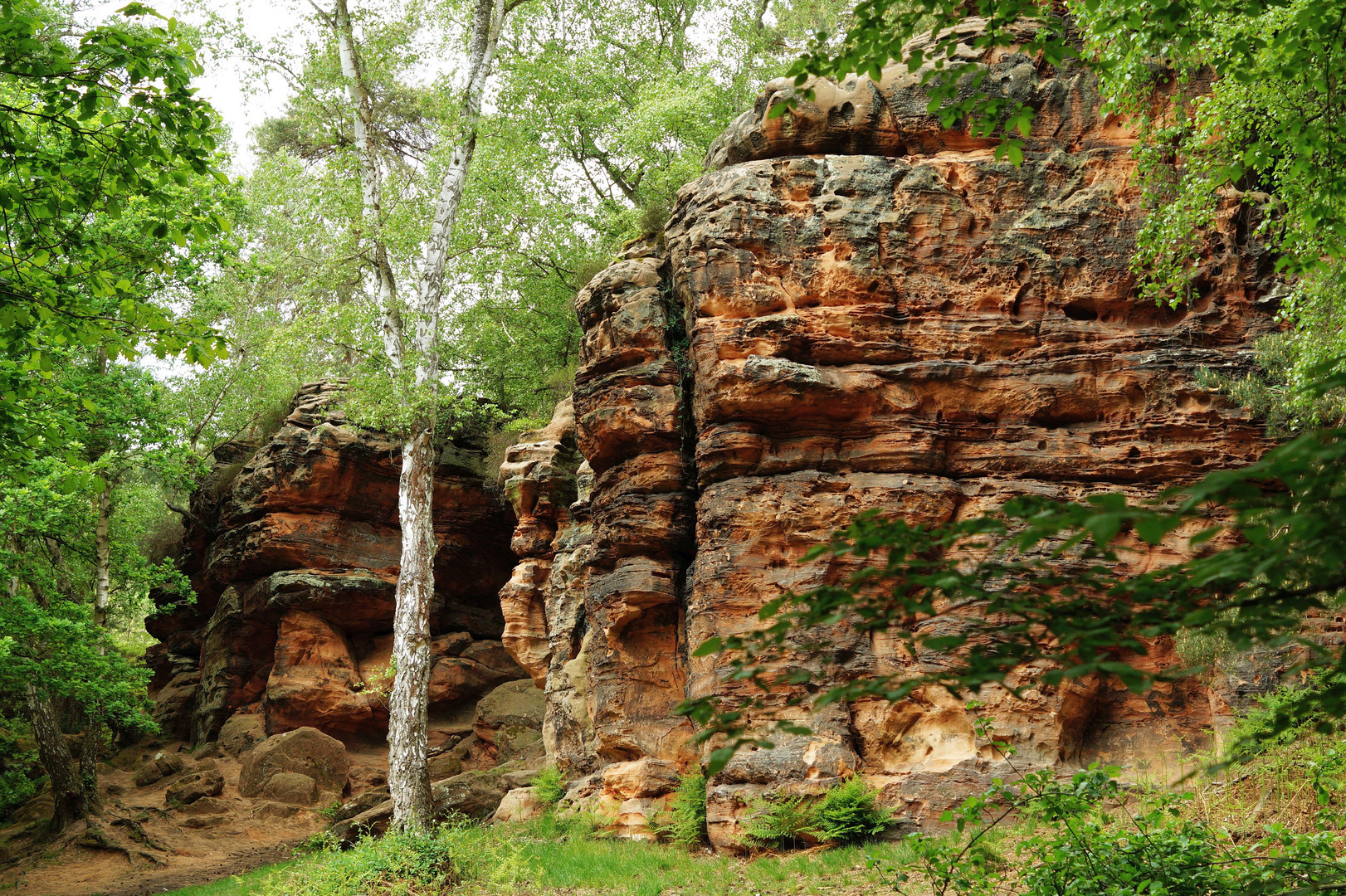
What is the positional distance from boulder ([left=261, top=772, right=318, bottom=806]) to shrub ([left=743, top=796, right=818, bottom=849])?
14.2 metres

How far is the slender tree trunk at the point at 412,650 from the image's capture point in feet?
45.7

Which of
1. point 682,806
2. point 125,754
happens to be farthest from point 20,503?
point 125,754

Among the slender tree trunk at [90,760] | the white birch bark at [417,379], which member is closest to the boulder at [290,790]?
the slender tree trunk at [90,760]

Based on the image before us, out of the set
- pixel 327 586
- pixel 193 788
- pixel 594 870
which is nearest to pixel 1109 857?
pixel 594 870

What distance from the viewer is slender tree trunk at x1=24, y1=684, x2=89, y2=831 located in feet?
61.6

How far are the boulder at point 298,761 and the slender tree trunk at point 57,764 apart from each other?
3.54 m

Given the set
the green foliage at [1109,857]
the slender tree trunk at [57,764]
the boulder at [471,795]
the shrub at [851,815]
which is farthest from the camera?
the slender tree trunk at [57,764]

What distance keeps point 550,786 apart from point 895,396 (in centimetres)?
932

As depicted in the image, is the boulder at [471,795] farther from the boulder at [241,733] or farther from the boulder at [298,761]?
the boulder at [241,733]

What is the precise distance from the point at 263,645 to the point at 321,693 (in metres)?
3.14

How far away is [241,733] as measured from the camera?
2409 cm

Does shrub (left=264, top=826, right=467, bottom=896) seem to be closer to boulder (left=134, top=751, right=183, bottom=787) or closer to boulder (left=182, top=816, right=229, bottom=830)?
boulder (left=182, top=816, right=229, bottom=830)

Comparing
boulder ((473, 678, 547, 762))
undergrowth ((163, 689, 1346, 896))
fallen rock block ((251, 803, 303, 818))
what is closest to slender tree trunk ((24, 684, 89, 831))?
fallen rock block ((251, 803, 303, 818))

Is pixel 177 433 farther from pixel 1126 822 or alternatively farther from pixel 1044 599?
pixel 1044 599
